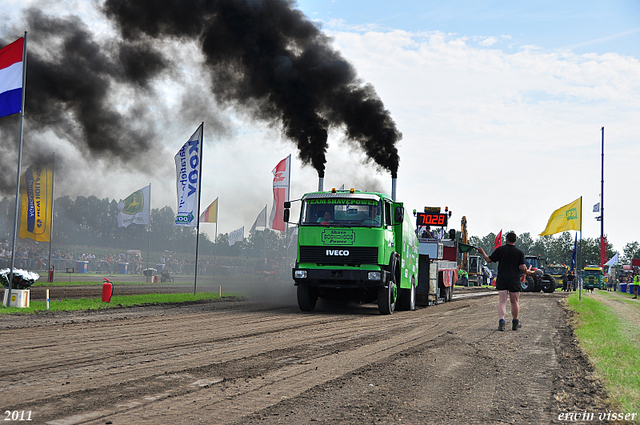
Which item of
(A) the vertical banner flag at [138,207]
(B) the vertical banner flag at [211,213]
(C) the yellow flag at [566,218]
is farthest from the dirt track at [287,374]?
(B) the vertical banner flag at [211,213]

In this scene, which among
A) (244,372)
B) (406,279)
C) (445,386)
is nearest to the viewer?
(445,386)

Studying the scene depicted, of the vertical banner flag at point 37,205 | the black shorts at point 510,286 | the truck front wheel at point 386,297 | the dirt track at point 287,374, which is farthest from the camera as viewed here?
the vertical banner flag at point 37,205

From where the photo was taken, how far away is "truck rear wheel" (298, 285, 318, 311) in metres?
15.7

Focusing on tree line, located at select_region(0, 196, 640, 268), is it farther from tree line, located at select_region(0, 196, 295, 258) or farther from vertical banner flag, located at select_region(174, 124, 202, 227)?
vertical banner flag, located at select_region(174, 124, 202, 227)

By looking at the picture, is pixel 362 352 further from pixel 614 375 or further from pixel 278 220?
pixel 278 220

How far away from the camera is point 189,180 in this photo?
1992 centimetres

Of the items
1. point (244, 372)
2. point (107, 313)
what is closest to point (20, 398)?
point (244, 372)

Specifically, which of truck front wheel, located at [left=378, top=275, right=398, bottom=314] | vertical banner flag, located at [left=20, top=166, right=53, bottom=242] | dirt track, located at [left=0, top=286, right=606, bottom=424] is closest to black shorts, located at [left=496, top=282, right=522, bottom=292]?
dirt track, located at [left=0, top=286, right=606, bottom=424]

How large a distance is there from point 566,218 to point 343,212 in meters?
13.6

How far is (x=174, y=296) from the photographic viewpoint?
20406 mm

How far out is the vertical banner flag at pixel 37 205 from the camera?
26281 millimetres

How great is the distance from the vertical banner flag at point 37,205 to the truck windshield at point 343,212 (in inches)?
654

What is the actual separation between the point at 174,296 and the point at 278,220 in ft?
21.7

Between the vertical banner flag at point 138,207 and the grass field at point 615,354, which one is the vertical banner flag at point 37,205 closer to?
the vertical banner flag at point 138,207
